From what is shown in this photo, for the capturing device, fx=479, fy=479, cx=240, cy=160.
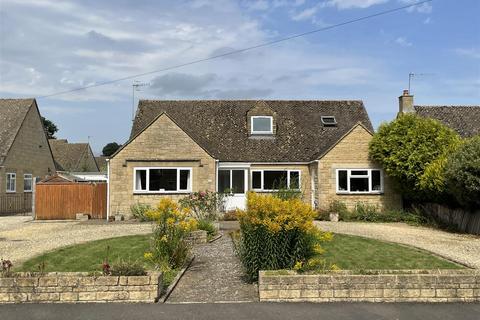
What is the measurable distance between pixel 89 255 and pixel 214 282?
4.35 metres

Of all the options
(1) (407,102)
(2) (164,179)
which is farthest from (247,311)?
(1) (407,102)

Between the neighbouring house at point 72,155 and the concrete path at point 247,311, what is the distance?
170 feet

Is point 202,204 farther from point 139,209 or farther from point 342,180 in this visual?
point 342,180

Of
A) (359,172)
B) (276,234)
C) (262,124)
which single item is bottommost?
(276,234)

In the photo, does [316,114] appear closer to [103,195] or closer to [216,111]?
[216,111]

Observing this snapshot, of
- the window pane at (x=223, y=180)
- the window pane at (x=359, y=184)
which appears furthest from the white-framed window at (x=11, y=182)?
the window pane at (x=359, y=184)

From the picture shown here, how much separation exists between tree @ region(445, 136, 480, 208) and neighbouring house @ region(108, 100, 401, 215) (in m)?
5.93

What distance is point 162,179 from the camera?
2339 cm

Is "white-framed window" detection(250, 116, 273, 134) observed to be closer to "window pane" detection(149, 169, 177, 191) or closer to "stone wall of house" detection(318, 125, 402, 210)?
"stone wall of house" detection(318, 125, 402, 210)

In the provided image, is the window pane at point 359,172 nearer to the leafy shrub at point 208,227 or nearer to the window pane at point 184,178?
the window pane at point 184,178

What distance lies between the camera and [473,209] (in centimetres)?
1812

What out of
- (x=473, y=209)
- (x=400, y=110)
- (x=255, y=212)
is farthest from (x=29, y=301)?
(x=400, y=110)

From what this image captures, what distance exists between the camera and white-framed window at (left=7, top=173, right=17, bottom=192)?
1242 inches

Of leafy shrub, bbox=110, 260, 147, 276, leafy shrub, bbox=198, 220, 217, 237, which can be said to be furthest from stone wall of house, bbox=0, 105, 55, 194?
leafy shrub, bbox=110, 260, 147, 276
